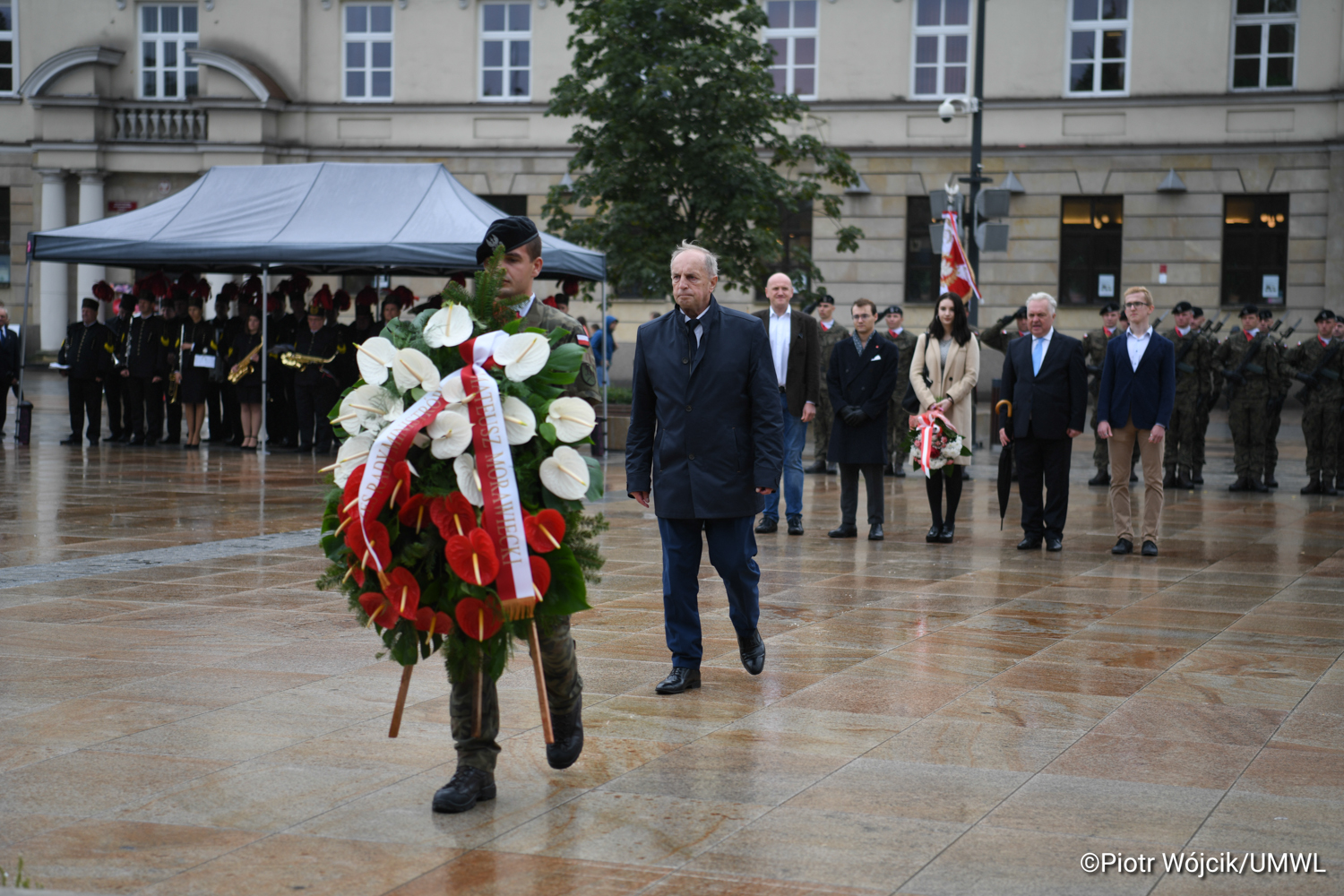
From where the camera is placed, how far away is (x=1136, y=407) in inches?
440

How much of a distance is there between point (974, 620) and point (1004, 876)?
425 centimetres

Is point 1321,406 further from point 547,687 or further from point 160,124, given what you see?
point 160,124

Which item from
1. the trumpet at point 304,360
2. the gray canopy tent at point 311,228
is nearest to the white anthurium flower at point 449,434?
the gray canopy tent at point 311,228

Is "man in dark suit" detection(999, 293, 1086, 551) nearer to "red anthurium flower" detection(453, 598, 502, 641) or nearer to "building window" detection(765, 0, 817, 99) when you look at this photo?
"red anthurium flower" detection(453, 598, 502, 641)

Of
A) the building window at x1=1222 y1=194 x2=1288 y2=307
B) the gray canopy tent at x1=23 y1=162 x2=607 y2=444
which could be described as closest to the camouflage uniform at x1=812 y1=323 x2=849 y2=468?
the gray canopy tent at x1=23 y1=162 x2=607 y2=444

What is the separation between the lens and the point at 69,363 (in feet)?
64.1

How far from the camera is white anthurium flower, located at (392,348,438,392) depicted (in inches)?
176

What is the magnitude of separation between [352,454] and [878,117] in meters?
27.2

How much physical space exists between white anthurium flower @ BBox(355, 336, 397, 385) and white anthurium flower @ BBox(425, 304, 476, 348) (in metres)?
0.12

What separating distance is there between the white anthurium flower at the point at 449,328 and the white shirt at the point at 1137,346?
25.5ft

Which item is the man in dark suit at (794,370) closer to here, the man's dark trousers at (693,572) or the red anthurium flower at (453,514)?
the man's dark trousers at (693,572)

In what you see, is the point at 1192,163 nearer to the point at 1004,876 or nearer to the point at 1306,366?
the point at 1306,366

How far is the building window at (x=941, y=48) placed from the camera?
3011 cm

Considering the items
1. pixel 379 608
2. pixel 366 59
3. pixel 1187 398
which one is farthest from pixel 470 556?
pixel 366 59
